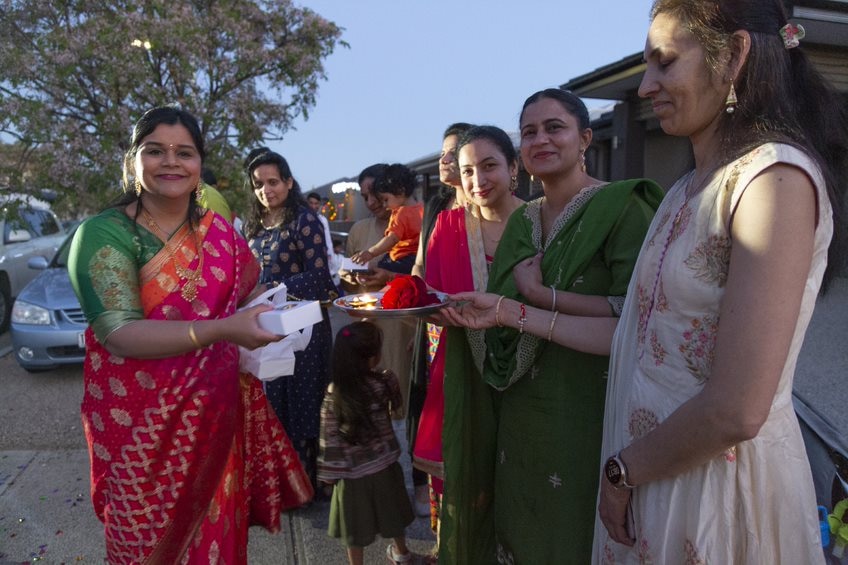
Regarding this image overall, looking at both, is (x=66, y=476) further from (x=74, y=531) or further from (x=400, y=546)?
(x=400, y=546)

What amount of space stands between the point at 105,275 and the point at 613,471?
1.57 meters

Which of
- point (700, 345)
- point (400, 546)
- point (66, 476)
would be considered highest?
point (700, 345)

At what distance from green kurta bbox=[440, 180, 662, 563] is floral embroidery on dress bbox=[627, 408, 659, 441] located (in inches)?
20.3

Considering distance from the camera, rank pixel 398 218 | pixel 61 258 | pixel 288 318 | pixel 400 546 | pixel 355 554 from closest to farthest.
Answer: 1. pixel 288 318
2. pixel 355 554
3. pixel 400 546
4. pixel 398 218
5. pixel 61 258

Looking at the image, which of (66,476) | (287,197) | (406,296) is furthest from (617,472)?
(66,476)

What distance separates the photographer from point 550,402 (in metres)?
1.88

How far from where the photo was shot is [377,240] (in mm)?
5027

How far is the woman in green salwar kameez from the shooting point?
5.96 feet

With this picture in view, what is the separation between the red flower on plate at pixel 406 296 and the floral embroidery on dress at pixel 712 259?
3.26 ft

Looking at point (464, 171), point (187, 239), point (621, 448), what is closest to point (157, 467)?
point (187, 239)

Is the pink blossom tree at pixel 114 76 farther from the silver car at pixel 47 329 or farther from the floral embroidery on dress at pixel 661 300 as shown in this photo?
the floral embroidery on dress at pixel 661 300

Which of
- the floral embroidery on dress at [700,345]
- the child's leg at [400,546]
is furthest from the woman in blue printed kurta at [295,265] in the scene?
the floral embroidery on dress at [700,345]

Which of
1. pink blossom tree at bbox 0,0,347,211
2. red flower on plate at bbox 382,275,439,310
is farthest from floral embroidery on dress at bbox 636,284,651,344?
pink blossom tree at bbox 0,0,347,211

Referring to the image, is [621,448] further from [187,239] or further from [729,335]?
[187,239]
